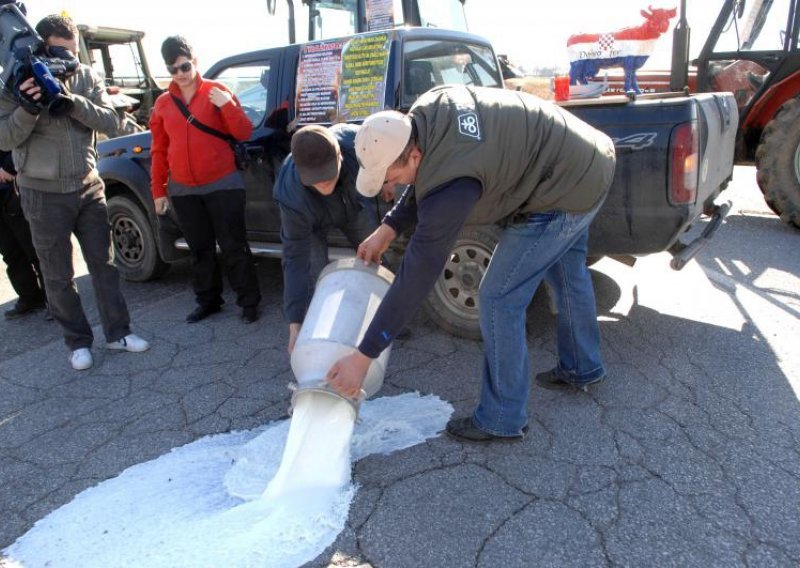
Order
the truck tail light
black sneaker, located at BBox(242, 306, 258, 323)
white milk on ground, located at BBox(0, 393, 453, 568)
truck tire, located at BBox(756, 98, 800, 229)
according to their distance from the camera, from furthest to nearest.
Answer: truck tire, located at BBox(756, 98, 800, 229), black sneaker, located at BBox(242, 306, 258, 323), the truck tail light, white milk on ground, located at BBox(0, 393, 453, 568)

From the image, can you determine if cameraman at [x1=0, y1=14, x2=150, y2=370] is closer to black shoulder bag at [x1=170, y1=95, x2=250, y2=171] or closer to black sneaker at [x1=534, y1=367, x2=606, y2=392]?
black shoulder bag at [x1=170, y1=95, x2=250, y2=171]

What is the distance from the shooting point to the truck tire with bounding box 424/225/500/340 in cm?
363

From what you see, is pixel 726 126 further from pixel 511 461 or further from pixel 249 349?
pixel 249 349

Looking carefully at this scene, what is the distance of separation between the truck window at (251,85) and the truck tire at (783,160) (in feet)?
14.4

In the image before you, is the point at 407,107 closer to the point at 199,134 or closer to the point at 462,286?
the point at 462,286

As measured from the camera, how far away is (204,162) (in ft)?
13.3

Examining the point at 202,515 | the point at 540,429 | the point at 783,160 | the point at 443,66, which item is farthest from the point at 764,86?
the point at 202,515

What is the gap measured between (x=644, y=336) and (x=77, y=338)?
3368 mm

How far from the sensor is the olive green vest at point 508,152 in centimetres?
209

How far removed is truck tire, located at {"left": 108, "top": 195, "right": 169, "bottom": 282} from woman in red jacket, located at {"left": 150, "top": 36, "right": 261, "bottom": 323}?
2.99 feet

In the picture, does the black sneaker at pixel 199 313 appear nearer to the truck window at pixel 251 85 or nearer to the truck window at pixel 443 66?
the truck window at pixel 251 85

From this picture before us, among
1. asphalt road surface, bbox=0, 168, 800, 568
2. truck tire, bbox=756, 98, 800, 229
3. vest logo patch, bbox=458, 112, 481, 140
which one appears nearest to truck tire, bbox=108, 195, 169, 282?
asphalt road surface, bbox=0, 168, 800, 568

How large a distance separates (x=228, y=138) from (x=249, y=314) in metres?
1.17

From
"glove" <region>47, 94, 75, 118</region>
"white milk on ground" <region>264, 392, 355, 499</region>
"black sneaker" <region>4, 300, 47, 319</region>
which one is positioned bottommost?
"black sneaker" <region>4, 300, 47, 319</region>
